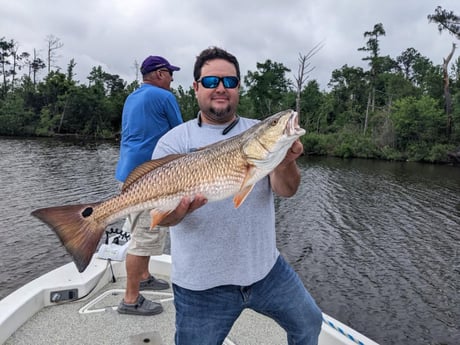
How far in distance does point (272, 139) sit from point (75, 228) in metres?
1.28

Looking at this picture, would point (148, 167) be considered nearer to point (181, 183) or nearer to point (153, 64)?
point (181, 183)

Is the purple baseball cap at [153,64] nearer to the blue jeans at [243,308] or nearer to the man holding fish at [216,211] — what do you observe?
the man holding fish at [216,211]

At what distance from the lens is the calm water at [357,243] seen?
28.5 feet

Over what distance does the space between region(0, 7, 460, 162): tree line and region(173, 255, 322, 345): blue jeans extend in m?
38.1

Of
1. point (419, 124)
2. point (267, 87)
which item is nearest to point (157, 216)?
point (419, 124)

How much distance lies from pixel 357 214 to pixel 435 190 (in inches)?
334

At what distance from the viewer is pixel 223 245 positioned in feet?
7.47

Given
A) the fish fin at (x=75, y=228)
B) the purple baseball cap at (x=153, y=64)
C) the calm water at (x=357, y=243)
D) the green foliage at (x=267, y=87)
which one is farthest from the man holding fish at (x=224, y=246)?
the green foliage at (x=267, y=87)

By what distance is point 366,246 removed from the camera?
12461 mm

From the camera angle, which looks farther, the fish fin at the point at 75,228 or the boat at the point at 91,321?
the boat at the point at 91,321

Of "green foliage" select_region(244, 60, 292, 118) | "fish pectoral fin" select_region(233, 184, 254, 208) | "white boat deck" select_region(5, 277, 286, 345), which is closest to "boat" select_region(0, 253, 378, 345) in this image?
"white boat deck" select_region(5, 277, 286, 345)

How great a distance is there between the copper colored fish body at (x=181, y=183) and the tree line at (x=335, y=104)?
38513 millimetres

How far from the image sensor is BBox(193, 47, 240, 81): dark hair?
249 cm

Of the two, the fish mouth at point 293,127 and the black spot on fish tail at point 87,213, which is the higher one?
the fish mouth at point 293,127
